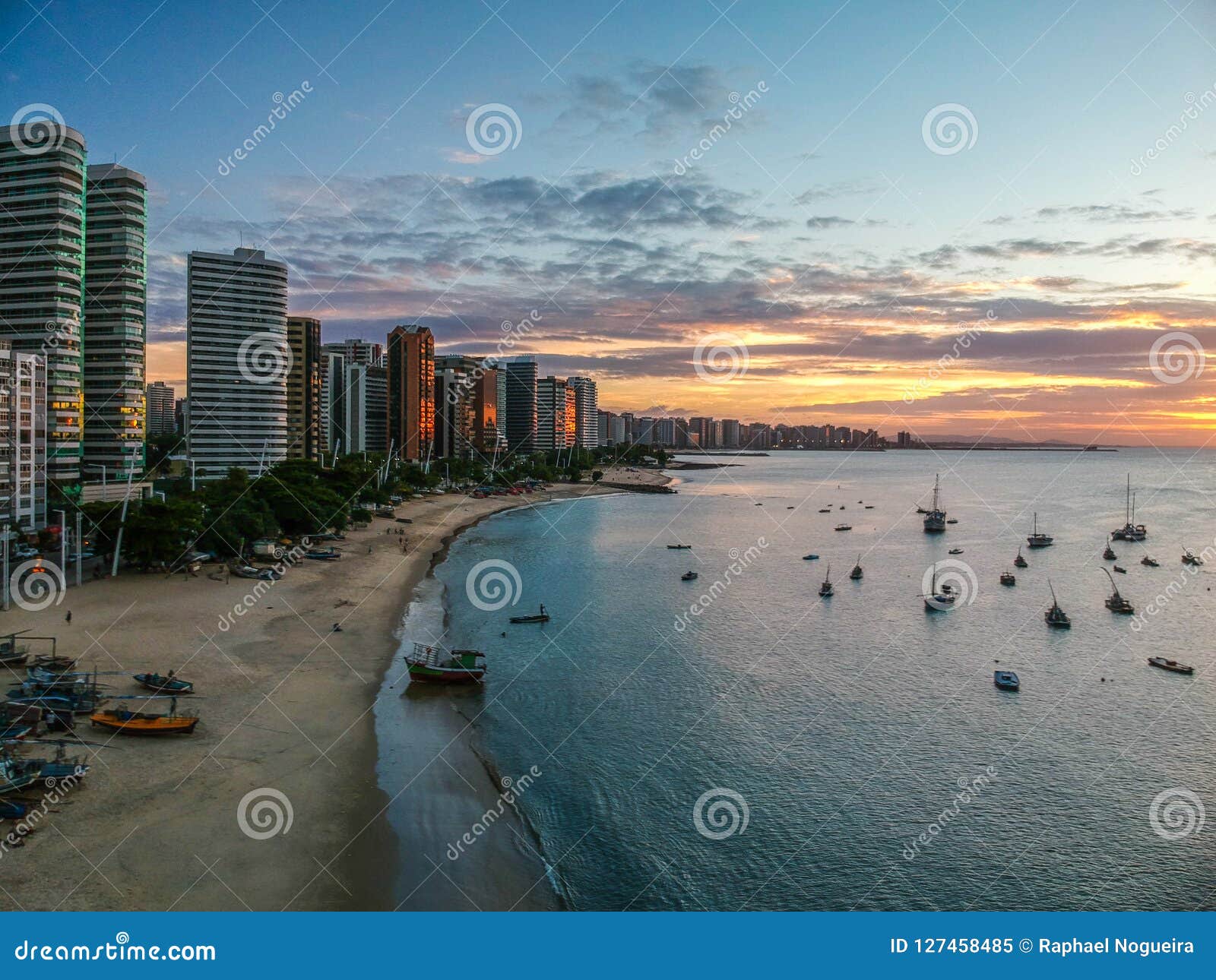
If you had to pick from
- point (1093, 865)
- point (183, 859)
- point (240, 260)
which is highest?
point (240, 260)

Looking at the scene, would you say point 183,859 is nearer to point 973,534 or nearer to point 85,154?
point 85,154

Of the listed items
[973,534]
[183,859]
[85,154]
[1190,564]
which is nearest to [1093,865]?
[183,859]

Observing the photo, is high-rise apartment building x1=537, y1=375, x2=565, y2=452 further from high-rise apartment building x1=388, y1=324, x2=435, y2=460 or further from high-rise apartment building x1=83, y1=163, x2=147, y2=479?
high-rise apartment building x1=83, y1=163, x2=147, y2=479

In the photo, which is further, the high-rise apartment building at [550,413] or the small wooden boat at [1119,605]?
the high-rise apartment building at [550,413]

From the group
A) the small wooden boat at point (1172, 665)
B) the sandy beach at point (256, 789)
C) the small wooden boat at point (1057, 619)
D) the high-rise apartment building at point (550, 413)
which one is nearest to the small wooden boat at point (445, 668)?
the sandy beach at point (256, 789)

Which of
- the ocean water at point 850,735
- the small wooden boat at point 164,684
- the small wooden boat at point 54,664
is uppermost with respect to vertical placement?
the small wooden boat at point 54,664

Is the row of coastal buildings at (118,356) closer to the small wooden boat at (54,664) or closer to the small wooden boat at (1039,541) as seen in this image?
the small wooden boat at (54,664)

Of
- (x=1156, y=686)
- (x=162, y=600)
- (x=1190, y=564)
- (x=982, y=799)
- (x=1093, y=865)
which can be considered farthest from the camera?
(x=1190, y=564)

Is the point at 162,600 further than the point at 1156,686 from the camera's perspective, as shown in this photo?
Yes

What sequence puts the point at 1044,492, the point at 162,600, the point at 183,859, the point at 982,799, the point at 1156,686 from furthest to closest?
the point at 1044,492, the point at 162,600, the point at 1156,686, the point at 982,799, the point at 183,859
